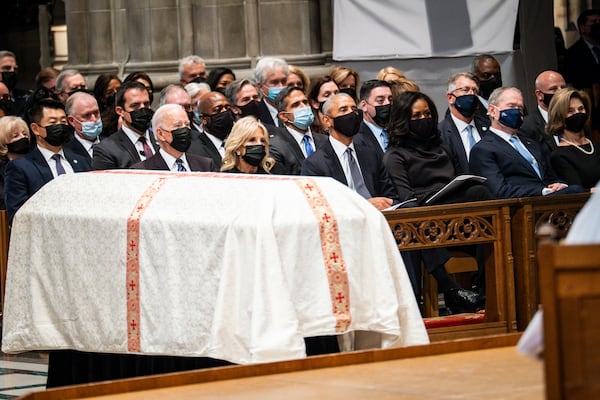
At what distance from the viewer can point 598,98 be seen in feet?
43.1

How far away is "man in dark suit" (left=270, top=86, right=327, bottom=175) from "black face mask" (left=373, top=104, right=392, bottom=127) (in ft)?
1.55

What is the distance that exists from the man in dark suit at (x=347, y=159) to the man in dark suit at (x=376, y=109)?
30.8 inches

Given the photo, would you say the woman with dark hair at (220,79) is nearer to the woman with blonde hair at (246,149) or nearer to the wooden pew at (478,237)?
the woman with blonde hair at (246,149)

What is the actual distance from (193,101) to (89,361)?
402 centimetres

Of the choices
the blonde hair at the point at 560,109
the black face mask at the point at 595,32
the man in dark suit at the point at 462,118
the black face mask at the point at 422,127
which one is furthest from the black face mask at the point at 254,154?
the black face mask at the point at 595,32

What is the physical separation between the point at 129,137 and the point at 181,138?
45.1 inches

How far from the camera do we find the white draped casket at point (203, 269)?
21.7ft

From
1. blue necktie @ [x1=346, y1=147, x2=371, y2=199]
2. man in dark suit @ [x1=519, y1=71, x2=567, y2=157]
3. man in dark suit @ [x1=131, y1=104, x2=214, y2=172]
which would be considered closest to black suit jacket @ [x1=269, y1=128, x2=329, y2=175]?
blue necktie @ [x1=346, y1=147, x2=371, y2=199]

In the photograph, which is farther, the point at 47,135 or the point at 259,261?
the point at 47,135

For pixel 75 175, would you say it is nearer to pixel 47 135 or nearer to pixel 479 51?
pixel 47 135

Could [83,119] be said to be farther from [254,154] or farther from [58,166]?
[254,154]

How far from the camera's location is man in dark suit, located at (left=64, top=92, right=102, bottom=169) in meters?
10.2

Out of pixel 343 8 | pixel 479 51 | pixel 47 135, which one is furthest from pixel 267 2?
pixel 47 135

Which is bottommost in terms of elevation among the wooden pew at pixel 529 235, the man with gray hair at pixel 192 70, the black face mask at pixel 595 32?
the wooden pew at pixel 529 235
